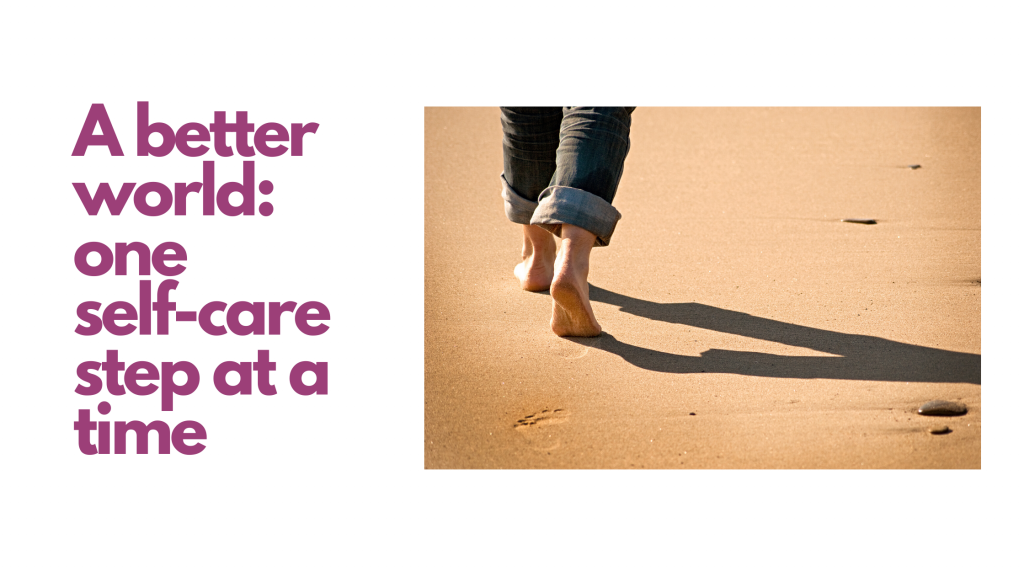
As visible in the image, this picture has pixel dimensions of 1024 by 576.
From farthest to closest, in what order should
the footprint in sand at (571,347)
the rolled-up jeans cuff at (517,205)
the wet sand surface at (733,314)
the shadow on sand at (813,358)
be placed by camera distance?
1. the rolled-up jeans cuff at (517,205)
2. the footprint in sand at (571,347)
3. the shadow on sand at (813,358)
4. the wet sand surface at (733,314)

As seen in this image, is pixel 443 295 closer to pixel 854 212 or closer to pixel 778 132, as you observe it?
pixel 854 212

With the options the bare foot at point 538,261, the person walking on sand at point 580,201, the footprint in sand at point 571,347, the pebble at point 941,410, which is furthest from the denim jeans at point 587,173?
the pebble at point 941,410

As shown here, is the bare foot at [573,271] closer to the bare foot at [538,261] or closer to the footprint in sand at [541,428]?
the footprint in sand at [541,428]

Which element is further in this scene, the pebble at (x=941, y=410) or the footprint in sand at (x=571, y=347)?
the footprint in sand at (x=571, y=347)

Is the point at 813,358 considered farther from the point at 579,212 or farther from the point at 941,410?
the point at 579,212

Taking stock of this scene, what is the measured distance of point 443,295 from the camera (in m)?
2.88

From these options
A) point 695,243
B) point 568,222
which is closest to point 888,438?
point 568,222

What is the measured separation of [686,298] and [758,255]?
0.44 metres

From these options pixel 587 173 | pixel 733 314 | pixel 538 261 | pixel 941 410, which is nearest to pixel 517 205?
pixel 538 261

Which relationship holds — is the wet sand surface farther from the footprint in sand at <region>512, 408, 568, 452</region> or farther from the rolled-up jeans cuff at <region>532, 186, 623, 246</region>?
the rolled-up jeans cuff at <region>532, 186, 623, 246</region>

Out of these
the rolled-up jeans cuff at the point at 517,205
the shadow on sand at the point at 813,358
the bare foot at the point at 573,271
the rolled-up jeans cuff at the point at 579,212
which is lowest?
the shadow on sand at the point at 813,358

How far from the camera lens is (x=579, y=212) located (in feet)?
7.70

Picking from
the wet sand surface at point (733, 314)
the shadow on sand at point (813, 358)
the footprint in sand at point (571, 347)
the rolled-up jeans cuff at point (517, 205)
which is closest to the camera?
the wet sand surface at point (733, 314)

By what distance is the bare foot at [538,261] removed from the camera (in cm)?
288
